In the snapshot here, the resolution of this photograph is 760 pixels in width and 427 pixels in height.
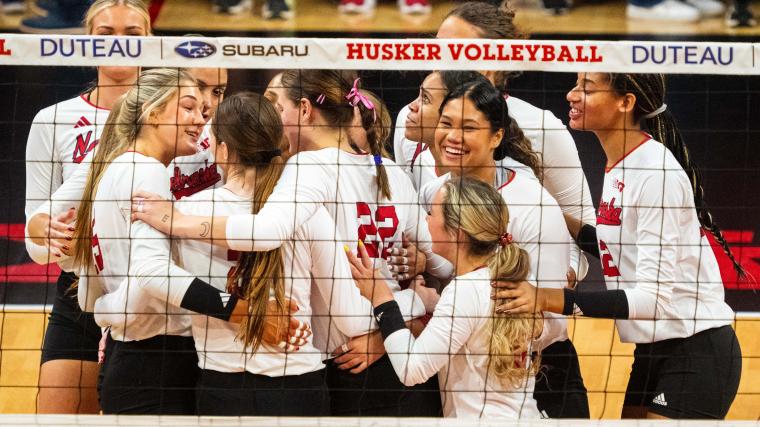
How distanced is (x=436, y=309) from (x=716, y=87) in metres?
5.59

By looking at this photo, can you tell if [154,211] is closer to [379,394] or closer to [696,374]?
[379,394]

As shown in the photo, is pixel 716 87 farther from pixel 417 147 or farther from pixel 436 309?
pixel 436 309

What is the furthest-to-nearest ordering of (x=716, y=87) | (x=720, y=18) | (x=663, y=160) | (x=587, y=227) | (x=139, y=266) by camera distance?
(x=720, y=18) < (x=716, y=87) < (x=587, y=227) < (x=663, y=160) < (x=139, y=266)

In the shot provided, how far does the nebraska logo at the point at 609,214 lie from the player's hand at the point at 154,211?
1.56 metres

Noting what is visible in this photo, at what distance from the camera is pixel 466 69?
12.7 feet

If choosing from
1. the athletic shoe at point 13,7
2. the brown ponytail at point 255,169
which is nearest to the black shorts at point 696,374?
the brown ponytail at point 255,169

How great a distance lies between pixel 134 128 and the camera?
13.3ft

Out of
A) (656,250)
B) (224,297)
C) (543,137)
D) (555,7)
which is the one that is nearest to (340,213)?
(224,297)

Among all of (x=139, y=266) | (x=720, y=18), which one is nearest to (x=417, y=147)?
(x=139, y=266)

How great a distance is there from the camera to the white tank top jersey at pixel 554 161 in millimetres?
4414

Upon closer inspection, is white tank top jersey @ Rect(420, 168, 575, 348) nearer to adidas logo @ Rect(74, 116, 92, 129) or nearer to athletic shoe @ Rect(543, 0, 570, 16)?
adidas logo @ Rect(74, 116, 92, 129)

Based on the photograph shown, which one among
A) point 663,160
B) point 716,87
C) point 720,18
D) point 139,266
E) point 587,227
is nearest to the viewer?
point 139,266

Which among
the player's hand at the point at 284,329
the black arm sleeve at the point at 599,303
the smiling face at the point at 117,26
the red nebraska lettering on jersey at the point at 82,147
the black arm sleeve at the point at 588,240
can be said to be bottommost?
the player's hand at the point at 284,329

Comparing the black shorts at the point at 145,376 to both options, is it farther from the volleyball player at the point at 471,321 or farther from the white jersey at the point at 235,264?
the volleyball player at the point at 471,321
